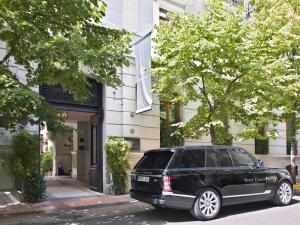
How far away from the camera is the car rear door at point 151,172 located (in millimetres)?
9298

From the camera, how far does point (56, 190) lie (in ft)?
47.9

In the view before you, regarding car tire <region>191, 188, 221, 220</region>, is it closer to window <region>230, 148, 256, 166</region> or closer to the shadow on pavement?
the shadow on pavement

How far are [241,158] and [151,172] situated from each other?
273 centimetres

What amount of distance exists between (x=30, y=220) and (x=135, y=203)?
3485mm

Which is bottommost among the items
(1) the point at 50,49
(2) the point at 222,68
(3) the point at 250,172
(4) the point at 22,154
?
(3) the point at 250,172

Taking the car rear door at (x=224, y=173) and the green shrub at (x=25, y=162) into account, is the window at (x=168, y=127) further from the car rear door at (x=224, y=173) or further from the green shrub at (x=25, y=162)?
the green shrub at (x=25, y=162)

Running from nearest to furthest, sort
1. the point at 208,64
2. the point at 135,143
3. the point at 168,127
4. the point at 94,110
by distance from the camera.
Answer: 1. the point at 208,64
2. the point at 94,110
3. the point at 135,143
4. the point at 168,127

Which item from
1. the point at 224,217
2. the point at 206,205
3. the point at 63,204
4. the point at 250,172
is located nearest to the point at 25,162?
the point at 63,204

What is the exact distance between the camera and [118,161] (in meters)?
13.6

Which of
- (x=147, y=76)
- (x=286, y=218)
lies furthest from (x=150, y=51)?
(x=286, y=218)

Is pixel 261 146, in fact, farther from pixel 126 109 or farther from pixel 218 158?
pixel 218 158

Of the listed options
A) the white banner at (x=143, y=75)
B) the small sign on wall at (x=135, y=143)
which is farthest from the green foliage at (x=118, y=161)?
the white banner at (x=143, y=75)

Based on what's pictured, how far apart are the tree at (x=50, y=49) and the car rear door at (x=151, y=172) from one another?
2.18 m

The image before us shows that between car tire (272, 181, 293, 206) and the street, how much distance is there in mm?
207
